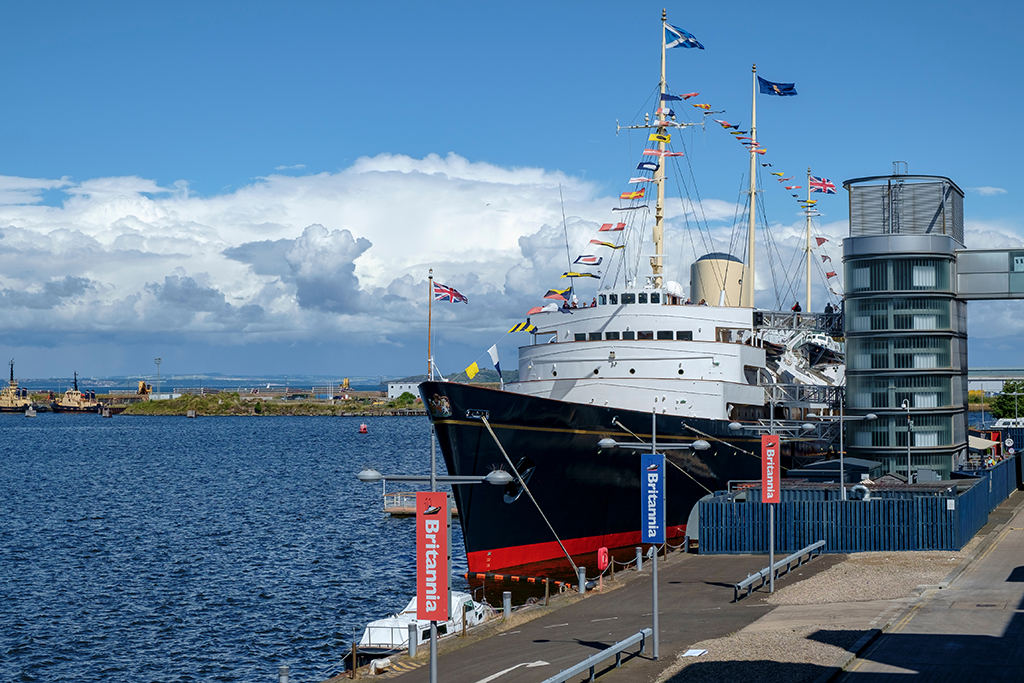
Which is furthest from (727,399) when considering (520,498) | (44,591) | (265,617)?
(44,591)

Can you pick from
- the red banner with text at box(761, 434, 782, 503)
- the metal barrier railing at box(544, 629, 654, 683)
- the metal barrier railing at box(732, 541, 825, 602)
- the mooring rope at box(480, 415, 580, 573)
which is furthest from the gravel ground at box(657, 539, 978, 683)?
the mooring rope at box(480, 415, 580, 573)

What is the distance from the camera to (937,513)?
111ft

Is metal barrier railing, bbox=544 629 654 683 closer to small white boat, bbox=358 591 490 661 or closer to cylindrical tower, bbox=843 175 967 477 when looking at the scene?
small white boat, bbox=358 591 490 661

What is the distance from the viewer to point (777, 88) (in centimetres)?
5612

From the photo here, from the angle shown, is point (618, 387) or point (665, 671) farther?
point (618, 387)

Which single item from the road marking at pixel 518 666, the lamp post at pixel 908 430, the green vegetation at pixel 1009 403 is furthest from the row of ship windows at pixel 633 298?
the green vegetation at pixel 1009 403

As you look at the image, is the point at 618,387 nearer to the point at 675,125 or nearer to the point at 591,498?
the point at 591,498

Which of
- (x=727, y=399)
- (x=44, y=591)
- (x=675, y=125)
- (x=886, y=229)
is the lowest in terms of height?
(x=44, y=591)

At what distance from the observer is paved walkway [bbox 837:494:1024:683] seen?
19.5m

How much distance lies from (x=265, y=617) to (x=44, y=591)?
38.7 feet

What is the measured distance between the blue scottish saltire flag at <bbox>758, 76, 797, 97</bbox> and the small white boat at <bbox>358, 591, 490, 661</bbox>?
123ft

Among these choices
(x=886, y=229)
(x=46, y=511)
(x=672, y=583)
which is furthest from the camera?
(x=46, y=511)

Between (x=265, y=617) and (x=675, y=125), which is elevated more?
(x=675, y=125)

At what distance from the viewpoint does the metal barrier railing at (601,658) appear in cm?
1919
